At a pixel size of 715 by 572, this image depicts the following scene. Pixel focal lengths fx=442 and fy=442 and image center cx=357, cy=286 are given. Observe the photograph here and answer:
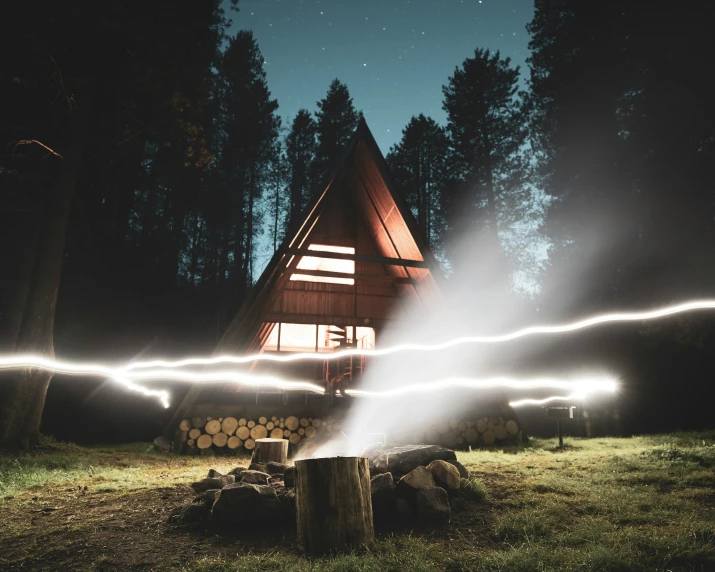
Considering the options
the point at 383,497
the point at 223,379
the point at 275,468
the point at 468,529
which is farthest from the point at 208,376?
the point at 468,529

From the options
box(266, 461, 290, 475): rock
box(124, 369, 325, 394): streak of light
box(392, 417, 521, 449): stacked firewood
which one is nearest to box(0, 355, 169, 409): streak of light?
box(124, 369, 325, 394): streak of light

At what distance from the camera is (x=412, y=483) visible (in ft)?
14.0

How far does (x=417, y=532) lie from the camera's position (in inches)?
148

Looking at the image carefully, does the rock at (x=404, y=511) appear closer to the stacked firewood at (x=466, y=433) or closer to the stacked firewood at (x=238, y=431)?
the stacked firewood at (x=466, y=433)

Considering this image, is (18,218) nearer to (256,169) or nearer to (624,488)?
(256,169)

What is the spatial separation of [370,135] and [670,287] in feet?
31.7

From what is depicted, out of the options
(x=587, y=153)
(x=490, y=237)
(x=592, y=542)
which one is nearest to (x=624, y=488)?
(x=592, y=542)

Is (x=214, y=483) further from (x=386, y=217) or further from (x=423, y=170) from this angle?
(x=423, y=170)

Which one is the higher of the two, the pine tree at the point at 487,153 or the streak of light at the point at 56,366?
the pine tree at the point at 487,153

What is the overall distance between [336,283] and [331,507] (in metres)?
9.08

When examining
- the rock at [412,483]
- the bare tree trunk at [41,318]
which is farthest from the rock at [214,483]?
the bare tree trunk at [41,318]

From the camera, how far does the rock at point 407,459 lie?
4.97 m

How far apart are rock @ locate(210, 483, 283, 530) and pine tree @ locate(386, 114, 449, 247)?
22013 mm

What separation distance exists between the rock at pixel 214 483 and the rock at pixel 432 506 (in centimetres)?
210
